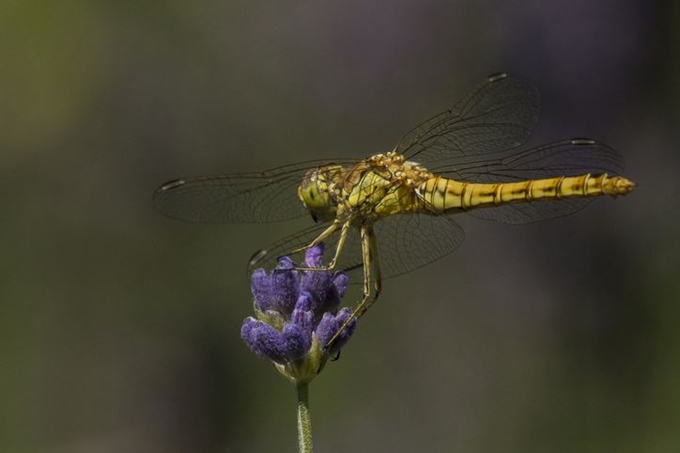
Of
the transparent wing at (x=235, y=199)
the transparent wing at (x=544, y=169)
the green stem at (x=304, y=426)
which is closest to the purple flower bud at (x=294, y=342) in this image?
the green stem at (x=304, y=426)

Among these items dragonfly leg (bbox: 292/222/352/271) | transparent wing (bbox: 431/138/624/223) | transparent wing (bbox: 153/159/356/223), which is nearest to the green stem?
dragonfly leg (bbox: 292/222/352/271)

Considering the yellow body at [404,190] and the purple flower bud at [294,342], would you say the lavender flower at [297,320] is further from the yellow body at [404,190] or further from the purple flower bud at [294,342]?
the yellow body at [404,190]

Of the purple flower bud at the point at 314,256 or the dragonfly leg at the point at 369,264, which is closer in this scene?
the purple flower bud at the point at 314,256

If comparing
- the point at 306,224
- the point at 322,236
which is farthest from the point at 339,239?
the point at 306,224

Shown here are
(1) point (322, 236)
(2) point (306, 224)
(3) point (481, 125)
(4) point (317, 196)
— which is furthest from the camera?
(2) point (306, 224)

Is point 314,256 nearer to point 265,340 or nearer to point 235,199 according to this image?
point 265,340

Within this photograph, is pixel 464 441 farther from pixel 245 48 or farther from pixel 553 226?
pixel 245 48
